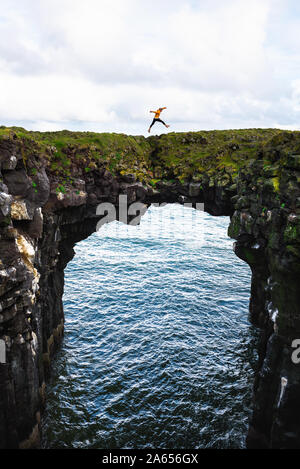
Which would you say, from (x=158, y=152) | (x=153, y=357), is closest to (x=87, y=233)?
(x=158, y=152)

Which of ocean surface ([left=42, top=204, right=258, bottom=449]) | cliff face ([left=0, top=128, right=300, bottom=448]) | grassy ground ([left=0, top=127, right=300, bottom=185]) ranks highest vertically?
grassy ground ([left=0, top=127, right=300, bottom=185])

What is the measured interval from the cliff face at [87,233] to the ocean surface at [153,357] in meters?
2.96

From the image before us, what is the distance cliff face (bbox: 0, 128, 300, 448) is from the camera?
19.8 meters

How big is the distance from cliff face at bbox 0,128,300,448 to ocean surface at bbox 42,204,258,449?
296 centimetres

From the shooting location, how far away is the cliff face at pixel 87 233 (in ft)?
65.1

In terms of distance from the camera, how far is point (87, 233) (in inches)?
1486

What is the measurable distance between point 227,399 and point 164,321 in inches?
519

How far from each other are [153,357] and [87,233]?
15313 mm

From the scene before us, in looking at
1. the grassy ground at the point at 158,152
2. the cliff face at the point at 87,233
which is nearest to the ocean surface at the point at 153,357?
the cliff face at the point at 87,233

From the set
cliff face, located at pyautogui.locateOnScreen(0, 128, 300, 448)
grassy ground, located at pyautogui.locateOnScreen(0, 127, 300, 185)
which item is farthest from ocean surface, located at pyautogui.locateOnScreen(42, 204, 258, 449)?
grassy ground, located at pyautogui.locateOnScreen(0, 127, 300, 185)

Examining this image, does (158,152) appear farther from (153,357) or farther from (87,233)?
(153,357)

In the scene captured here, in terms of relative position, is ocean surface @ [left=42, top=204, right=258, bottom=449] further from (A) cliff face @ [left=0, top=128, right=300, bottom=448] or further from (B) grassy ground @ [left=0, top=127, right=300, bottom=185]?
(B) grassy ground @ [left=0, top=127, right=300, bottom=185]
